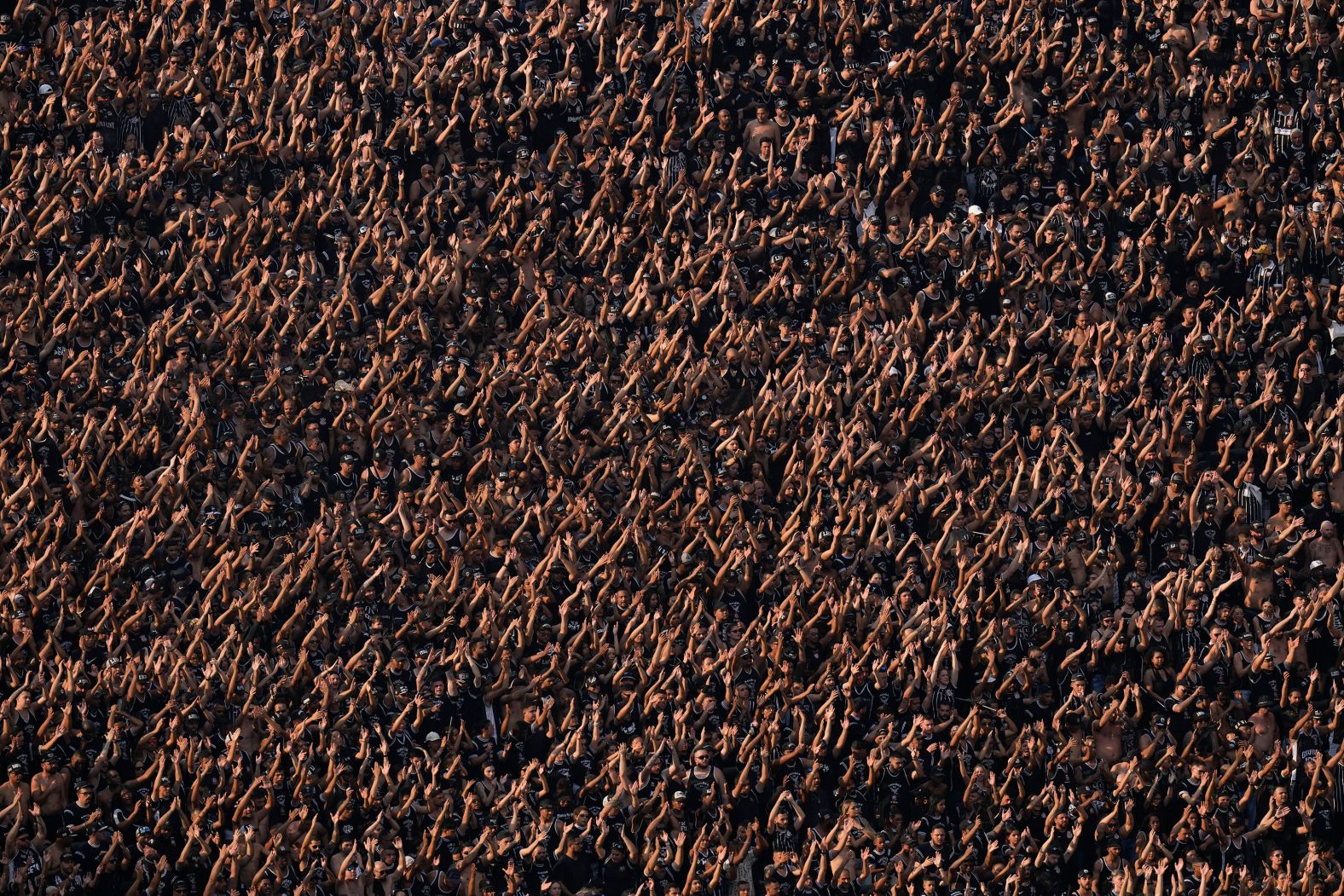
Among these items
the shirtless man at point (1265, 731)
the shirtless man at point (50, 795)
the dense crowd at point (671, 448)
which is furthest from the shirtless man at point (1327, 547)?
the shirtless man at point (50, 795)

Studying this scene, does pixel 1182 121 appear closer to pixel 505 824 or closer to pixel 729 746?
pixel 729 746

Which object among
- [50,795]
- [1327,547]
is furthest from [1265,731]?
[50,795]

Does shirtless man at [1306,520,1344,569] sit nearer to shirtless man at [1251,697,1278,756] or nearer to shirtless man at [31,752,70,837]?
shirtless man at [1251,697,1278,756]

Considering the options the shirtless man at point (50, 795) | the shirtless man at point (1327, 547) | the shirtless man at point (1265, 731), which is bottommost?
the shirtless man at point (50, 795)

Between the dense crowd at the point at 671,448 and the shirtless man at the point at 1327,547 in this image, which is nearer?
the dense crowd at the point at 671,448

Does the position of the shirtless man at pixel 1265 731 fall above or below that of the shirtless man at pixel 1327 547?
below

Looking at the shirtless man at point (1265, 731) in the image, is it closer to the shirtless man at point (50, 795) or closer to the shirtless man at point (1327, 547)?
the shirtless man at point (1327, 547)

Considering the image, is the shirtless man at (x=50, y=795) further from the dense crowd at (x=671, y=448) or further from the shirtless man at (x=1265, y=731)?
the shirtless man at (x=1265, y=731)

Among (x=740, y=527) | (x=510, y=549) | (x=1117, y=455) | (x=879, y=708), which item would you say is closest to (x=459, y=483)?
(x=510, y=549)

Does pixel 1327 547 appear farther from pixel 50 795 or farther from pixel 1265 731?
pixel 50 795

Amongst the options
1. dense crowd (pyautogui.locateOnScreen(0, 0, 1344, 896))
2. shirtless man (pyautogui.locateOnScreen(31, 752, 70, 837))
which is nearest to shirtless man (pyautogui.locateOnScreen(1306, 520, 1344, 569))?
dense crowd (pyautogui.locateOnScreen(0, 0, 1344, 896))
